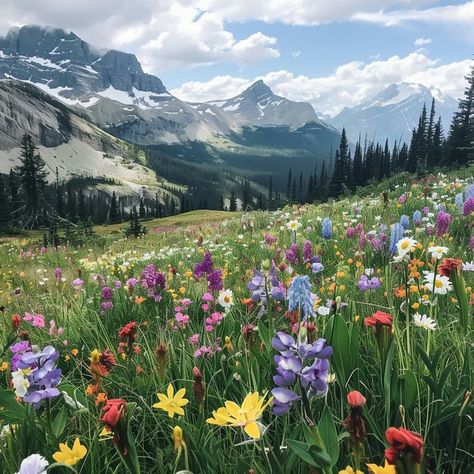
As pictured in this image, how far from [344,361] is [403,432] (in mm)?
1223

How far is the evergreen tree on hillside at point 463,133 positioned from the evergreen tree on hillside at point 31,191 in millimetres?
73622

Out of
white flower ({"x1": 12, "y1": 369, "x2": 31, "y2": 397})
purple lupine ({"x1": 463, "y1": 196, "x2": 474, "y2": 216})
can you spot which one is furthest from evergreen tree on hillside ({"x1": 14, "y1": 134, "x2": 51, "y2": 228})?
white flower ({"x1": 12, "y1": 369, "x2": 31, "y2": 397})

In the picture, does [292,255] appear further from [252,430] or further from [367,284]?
[252,430]

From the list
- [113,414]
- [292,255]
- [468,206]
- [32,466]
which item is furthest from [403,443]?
[468,206]

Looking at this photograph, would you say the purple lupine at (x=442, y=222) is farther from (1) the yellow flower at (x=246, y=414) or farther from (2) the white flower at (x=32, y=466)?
(2) the white flower at (x=32, y=466)

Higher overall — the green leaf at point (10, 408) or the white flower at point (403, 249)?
the white flower at point (403, 249)

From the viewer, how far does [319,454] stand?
118 cm

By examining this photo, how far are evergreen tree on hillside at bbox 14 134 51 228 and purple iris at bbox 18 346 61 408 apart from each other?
89.9m

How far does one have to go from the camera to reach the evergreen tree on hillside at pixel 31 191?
8325 centimetres

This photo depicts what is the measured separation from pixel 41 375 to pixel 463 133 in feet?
223

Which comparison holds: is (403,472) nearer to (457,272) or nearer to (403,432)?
(403,432)

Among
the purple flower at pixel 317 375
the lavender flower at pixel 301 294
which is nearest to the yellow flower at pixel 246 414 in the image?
the purple flower at pixel 317 375

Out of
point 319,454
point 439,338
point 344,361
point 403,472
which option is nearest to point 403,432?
point 403,472

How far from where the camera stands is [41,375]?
1665 mm
